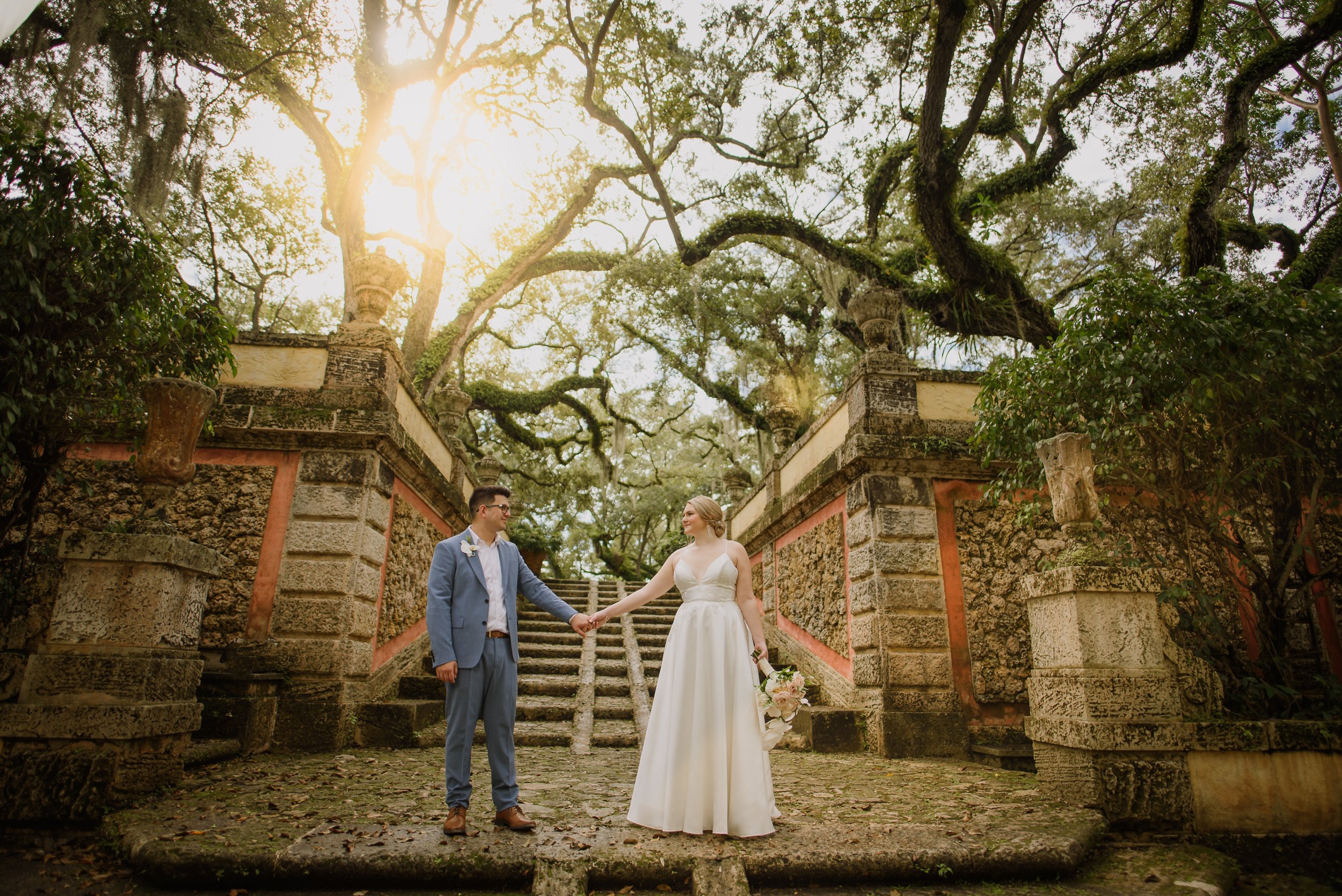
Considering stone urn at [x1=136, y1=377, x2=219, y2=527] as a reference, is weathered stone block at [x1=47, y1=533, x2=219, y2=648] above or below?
below

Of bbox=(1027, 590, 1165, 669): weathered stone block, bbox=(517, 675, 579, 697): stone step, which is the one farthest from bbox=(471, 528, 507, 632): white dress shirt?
bbox=(517, 675, 579, 697): stone step

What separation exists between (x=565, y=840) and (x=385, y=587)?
13.8 feet

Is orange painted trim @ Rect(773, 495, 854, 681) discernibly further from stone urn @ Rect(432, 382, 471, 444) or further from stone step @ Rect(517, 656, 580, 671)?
stone urn @ Rect(432, 382, 471, 444)

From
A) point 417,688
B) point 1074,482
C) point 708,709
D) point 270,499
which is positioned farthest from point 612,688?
point 1074,482

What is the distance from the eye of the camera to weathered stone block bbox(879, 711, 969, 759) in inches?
229

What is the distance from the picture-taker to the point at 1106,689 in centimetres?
372

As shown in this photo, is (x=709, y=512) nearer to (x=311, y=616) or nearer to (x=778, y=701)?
(x=778, y=701)

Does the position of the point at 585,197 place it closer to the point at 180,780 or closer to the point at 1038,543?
the point at 1038,543

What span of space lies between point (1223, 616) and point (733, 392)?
9306 millimetres

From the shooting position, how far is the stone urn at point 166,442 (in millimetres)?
3932

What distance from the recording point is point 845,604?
6.86 metres

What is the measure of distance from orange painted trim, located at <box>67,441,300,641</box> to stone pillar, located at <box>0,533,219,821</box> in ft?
6.44

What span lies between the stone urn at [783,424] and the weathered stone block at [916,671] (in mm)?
4525

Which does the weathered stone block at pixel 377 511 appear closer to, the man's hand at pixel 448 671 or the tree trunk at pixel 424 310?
the man's hand at pixel 448 671
